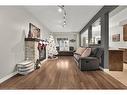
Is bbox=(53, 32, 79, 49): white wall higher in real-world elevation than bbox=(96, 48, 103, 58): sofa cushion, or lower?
higher

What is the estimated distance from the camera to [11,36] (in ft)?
13.9

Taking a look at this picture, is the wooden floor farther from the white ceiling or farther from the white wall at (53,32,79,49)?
the white wall at (53,32,79,49)

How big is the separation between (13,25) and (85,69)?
3267 mm

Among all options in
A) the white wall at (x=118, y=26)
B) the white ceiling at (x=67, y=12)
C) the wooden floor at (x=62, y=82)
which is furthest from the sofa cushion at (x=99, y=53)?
the white wall at (x=118, y=26)

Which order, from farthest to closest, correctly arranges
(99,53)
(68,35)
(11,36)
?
(68,35), (99,53), (11,36)

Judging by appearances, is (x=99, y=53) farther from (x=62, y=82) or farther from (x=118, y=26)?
(x=118, y=26)

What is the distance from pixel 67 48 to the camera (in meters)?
14.7

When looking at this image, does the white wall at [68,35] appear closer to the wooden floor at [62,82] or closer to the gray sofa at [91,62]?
the gray sofa at [91,62]

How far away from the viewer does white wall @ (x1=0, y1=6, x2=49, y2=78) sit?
371cm

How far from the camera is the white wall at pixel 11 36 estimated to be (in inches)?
146

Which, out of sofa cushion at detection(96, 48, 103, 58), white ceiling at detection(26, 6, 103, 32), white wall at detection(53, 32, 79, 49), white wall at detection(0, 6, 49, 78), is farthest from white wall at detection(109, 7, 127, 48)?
white wall at detection(53, 32, 79, 49)

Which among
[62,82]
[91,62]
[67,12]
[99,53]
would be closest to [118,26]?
[99,53]
